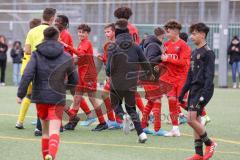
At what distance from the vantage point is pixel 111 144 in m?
12.3

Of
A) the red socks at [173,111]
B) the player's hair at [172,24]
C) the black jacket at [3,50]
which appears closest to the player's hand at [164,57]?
the player's hair at [172,24]

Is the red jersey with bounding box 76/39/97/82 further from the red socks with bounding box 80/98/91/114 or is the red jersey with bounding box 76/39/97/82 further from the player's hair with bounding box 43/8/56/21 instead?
the player's hair with bounding box 43/8/56/21

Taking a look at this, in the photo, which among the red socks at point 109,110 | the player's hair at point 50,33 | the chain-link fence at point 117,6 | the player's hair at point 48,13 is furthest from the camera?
the chain-link fence at point 117,6

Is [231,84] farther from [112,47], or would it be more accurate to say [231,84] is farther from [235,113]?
[112,47]

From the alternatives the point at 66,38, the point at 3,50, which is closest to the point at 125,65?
the point at 66,38

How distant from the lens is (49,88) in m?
10.0

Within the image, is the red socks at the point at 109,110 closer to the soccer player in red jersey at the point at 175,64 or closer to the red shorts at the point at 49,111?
the soccer player in red jersey at the point at 175,64

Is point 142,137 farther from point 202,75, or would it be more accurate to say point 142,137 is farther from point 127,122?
point 202,75

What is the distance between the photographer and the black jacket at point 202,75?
10.5m

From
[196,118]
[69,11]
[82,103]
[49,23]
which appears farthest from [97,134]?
[69,11]

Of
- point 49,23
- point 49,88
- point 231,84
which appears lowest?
point 231,84

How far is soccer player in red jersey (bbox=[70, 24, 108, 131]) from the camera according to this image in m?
14.3

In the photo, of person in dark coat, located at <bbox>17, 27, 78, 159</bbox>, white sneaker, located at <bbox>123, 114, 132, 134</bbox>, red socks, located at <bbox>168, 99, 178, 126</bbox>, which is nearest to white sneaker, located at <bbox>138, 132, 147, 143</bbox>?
white sneaker, located at <bbox>123, 114, 132, 134</bbox>

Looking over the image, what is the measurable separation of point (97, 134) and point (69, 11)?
66.0ft
